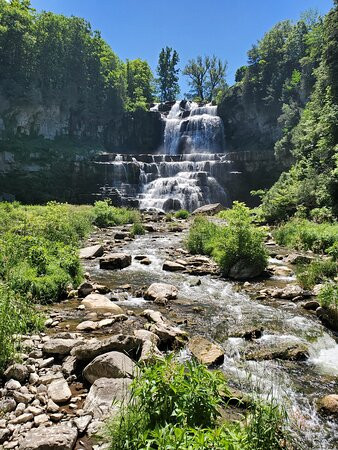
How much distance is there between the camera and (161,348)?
22.0 feet

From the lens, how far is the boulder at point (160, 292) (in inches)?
395

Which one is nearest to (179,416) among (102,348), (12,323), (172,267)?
(102,348)

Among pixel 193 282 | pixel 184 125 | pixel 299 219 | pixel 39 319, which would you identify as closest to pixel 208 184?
pixel 184 125

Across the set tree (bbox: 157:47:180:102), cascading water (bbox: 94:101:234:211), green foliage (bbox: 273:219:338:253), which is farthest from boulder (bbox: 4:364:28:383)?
tree (bbox: 157:47:180:102)

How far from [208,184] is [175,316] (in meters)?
32.8

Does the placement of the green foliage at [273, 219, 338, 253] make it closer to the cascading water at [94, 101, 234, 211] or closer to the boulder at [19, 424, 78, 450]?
the boulder at [19, 424, 78, 450]

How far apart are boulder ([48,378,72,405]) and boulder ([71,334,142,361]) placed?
622mm

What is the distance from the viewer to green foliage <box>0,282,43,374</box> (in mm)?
5215

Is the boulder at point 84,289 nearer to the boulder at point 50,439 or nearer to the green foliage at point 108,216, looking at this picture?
the boulder at point 50,439

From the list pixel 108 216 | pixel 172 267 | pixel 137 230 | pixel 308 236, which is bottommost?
pixel 137 230

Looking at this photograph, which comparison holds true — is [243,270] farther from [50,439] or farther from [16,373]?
[50,439]

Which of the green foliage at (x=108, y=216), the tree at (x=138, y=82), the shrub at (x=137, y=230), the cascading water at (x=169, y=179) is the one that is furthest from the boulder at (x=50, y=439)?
the tree at (x=138, y=82)

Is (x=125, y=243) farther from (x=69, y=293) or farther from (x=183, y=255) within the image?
(x=69, y=293)

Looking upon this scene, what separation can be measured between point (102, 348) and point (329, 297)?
5687 millimetres
